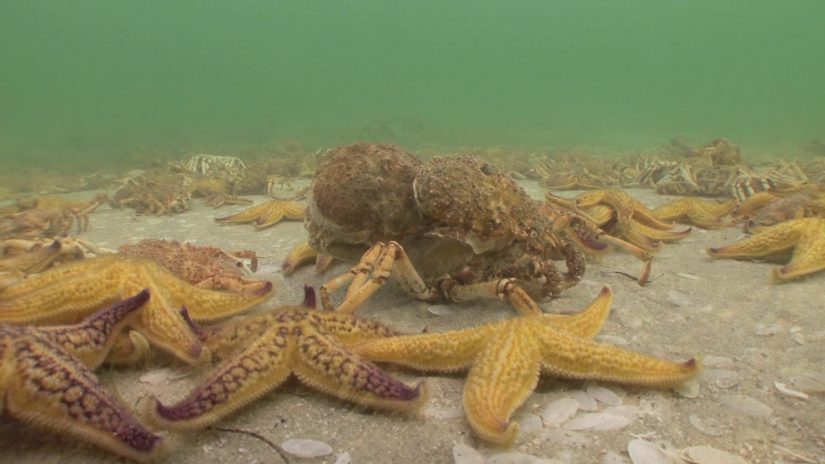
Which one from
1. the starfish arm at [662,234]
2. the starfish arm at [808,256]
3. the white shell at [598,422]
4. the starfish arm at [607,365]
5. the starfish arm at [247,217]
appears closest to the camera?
the white shell at [598,422]

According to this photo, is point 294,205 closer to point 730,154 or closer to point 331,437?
point 331,437

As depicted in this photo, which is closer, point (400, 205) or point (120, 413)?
point (120, 413)

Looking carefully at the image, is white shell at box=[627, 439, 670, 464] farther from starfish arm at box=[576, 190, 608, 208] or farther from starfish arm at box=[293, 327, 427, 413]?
starfish arm at box=[576, 190, 608, 208]

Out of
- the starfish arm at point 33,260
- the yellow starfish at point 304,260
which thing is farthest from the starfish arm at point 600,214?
the starfish arm at point 33,260

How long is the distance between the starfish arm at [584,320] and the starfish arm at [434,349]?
0.53 meters

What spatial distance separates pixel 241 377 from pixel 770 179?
32.4 feet

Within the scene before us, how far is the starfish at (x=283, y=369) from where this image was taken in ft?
7.47

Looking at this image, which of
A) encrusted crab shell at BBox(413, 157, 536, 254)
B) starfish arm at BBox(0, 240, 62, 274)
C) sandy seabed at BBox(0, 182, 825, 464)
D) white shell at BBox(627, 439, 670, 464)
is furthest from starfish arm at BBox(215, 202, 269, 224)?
white shell at BBox(627, 439, 670, 464)

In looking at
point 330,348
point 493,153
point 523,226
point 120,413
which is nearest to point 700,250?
point 523,226

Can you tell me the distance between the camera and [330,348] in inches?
102

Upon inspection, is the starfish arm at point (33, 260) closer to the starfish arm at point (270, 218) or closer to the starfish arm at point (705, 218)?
the starfish arm at point (270, 218)

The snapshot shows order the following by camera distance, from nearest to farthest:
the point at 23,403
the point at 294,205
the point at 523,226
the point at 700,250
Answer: the point at 23,403
the point at 523,226
the point at 700,250
the point at 294,205

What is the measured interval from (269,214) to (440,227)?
193 inches

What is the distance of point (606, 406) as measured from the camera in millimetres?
2688
